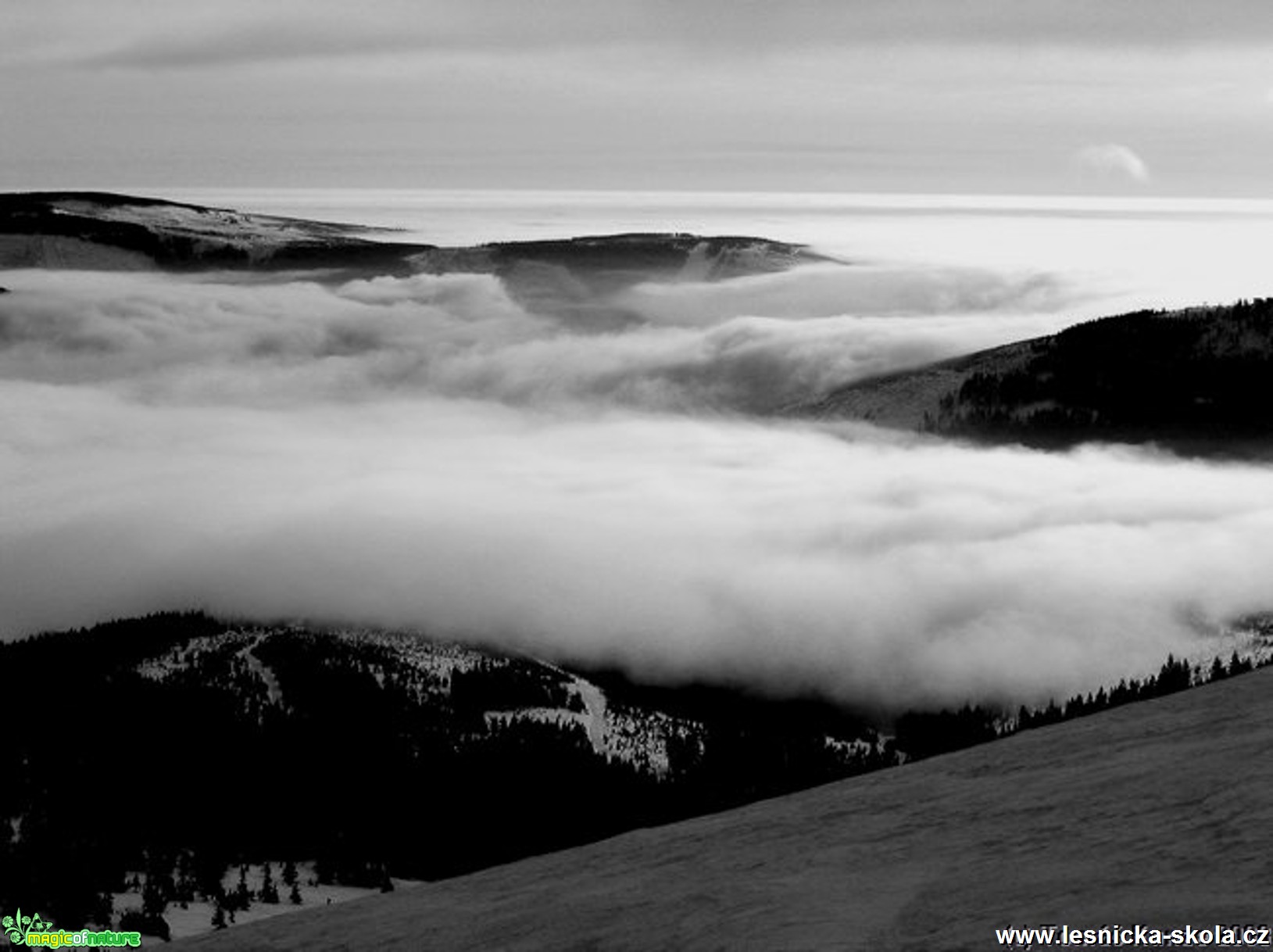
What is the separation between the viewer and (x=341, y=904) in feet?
93.3

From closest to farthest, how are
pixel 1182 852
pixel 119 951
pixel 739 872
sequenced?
pixel 1182 852, pixel 739 872, pixel 119 951

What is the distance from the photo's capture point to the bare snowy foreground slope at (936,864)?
51.5 feet

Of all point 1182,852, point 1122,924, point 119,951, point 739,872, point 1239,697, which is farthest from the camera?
point 119,951

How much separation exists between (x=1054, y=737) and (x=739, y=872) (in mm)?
9515

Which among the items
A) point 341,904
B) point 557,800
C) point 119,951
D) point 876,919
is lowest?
point 557,800

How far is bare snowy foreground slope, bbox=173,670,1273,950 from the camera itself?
51.5 feet

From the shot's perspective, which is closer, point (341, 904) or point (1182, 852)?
point (1182, 852)

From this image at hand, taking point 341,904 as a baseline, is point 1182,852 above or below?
above

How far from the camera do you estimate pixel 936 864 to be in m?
18.9

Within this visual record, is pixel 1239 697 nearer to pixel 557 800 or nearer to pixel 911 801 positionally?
pixel 911 801

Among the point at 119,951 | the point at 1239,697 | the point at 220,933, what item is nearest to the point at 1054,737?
the point at 1239,697

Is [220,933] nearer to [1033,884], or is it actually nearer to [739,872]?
[739,872]

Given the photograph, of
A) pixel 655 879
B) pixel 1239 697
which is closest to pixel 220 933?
pixel 655 879

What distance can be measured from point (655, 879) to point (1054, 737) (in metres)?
9.99
